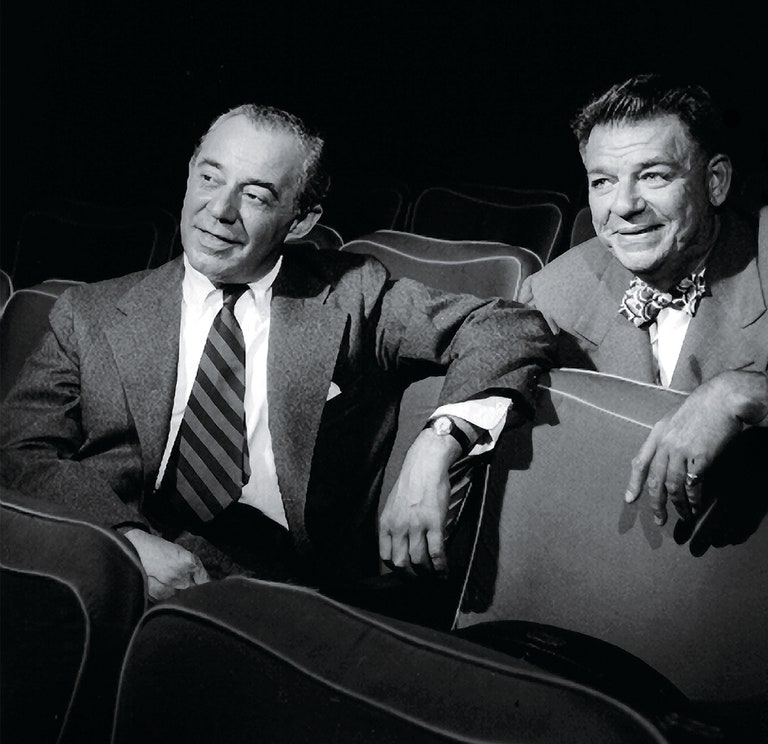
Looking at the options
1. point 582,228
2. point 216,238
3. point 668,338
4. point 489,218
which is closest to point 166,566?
point 216,238

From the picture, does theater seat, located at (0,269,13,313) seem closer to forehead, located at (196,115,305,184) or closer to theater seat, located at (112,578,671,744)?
forehead, located at (196,115,305,184)

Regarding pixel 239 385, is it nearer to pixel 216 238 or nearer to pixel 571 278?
pixel 216 238

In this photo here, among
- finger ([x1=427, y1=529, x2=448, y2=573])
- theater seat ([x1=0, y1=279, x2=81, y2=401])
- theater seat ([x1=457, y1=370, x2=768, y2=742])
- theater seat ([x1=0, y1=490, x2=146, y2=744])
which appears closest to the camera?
theater seat ([x1=0, y1=490, x2=146, y2=744])

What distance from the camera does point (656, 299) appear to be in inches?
38.6

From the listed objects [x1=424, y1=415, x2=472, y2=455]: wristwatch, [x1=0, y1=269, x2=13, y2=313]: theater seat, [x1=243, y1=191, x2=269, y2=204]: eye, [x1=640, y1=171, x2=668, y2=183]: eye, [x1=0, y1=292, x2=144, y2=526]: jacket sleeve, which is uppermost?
[x1=640, y1=171, x2=668, y2=183]: eye

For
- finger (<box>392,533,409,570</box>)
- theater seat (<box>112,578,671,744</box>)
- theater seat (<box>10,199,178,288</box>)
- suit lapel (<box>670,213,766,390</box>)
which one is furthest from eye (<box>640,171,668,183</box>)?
theater seat (<box>10,199,178,288</box>)

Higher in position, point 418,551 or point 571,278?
point 571,278

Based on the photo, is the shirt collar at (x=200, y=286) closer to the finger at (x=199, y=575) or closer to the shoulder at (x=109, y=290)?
the shoulder at (x=109, y=290)

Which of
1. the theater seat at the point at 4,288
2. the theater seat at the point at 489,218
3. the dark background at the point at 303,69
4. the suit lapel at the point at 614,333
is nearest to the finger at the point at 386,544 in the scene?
the suit lapel at the point at 614,333

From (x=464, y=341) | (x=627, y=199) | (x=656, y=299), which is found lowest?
(x=464, y=341)

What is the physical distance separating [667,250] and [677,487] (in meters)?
0.36

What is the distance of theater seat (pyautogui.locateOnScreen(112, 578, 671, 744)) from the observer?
424 mm

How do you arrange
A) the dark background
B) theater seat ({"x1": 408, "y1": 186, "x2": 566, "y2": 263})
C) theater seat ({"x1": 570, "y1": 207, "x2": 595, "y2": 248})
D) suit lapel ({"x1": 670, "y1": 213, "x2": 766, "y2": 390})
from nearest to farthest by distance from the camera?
suit lapel ({"x1": 670, "y1": 213, "x2": 766, "y2": 390}) → the dark background → theater seat ({"x1": 570, "y1": 207, "x2": 595, "y2": 248}) → theater seat ({"x1": 408, "y1": 186, "x2": 566, "y2": 263})

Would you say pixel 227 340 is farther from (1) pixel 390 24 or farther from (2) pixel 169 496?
(1) pixel 390 24
